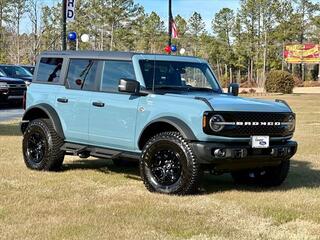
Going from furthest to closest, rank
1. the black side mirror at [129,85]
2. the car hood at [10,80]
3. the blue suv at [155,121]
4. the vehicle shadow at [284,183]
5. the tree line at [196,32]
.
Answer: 1. the tree line at [196,32]
2. the car hood at [10,80]
3. the vehicle shadow at [284,183]
4. the black side mirror at [129,85]
5. the blue suv at [155,121]

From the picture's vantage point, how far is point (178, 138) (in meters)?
7.20

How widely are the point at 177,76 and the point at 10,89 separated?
16.0 meters

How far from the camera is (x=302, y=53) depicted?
74.6 metres

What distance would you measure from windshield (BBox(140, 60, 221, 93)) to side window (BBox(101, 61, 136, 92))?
20 cm

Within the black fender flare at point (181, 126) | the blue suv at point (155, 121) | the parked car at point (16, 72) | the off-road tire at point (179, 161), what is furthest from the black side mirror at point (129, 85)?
the parked car at point (16, 72)

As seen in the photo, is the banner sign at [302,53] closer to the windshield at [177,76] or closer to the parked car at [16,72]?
the parked car at [16,72]

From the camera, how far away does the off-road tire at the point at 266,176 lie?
803cm

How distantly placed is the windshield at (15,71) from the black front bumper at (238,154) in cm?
1950

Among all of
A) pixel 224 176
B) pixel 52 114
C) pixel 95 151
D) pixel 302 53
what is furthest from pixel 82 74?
pixel 302 53

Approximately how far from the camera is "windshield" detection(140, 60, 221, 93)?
7.97 metres

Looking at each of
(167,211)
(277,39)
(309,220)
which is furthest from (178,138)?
(277,39)

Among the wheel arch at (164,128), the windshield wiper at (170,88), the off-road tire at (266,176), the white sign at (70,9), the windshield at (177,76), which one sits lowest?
the off-road tire at (266,176)

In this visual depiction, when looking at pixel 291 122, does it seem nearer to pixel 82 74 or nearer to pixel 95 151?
pixel 95 151

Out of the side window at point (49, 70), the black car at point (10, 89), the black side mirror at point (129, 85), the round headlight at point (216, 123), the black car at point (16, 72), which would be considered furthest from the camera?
the black car at point (16, 72)
